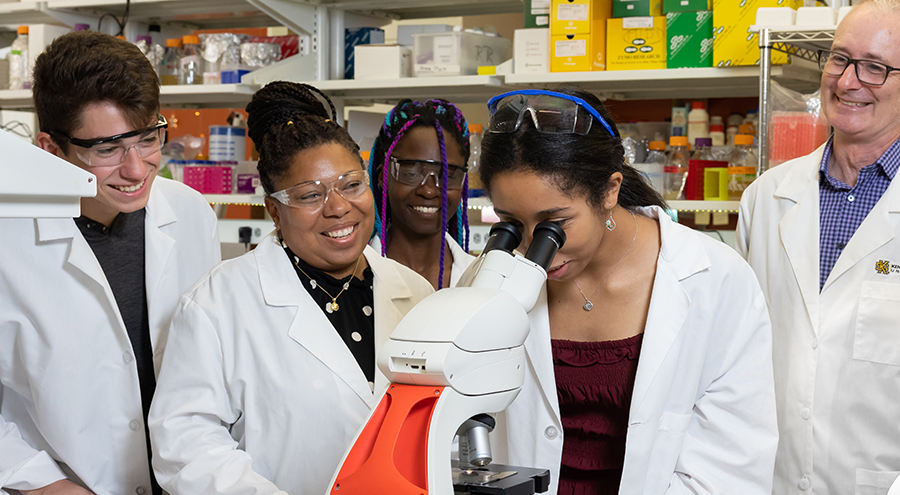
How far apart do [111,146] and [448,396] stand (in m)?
0.89

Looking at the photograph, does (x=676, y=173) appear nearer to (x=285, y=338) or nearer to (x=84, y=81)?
(x=285, y=338)

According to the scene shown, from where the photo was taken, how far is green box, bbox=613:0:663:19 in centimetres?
249

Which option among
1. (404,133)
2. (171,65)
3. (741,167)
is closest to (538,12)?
(741,167)

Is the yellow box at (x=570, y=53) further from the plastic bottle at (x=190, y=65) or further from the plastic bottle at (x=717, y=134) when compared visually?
the plastic bottle at (x=190, y=65)

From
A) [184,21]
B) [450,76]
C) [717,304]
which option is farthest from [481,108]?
[717,304]

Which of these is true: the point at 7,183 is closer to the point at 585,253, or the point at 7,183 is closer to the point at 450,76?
the point at 585,253

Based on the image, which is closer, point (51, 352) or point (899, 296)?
point (51, 352)

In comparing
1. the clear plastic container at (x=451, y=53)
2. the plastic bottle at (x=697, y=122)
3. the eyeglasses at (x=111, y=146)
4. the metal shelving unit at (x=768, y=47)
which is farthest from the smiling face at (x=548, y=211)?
the plastic bottle at (x=697, y=122)

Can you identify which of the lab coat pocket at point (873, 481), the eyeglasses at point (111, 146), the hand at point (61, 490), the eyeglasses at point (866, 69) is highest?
the eyeglasses at point (866, 69)

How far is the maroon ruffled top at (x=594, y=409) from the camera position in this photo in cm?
127

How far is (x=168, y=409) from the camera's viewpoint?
1187 millimetres

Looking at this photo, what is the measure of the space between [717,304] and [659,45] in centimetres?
145

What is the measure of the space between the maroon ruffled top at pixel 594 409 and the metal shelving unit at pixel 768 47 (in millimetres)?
1100

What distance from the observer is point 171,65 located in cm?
329
